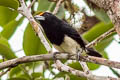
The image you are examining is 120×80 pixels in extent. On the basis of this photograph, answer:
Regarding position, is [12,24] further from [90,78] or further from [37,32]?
[90,78]

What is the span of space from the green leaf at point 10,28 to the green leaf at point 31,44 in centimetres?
26

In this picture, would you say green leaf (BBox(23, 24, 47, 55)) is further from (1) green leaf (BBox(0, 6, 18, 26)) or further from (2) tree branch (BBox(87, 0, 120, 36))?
(2) tree branch (BBox(87, 0, 120, 36))

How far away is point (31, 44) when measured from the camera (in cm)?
263

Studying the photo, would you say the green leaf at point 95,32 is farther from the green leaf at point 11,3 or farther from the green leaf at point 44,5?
the green leaf at point 11,3

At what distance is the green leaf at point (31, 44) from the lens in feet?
8.52

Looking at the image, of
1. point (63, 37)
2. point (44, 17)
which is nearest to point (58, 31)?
point (63, 37)

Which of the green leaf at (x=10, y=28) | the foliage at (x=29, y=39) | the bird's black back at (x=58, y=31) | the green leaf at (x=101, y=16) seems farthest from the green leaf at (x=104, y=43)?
the green leaf at (x=10, y=28)

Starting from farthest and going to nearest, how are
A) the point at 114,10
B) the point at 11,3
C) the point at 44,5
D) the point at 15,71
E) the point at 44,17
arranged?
the point at 44,5, the point at 15,71, the point at 44,17, the point at 11,3, the point at 114,10

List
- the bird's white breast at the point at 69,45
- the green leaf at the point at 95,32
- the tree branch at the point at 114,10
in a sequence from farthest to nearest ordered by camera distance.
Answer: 1. the green leaf at the point at 95,32
2. the bird's white breast at the point at 69,45
3. the tree branch at the point at 114,10

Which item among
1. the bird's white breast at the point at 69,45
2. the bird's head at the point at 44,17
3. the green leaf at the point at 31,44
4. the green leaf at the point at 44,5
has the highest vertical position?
the green leaf at the point at 44,5

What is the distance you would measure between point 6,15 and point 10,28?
12 centimetres

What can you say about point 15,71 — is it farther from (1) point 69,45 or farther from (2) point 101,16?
(2) point 101,16

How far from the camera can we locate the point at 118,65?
66.5 inches

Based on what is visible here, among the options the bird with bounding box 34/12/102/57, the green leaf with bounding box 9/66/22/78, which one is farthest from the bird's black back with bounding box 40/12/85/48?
the green leaf with bounding box 9/66/22/78
